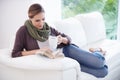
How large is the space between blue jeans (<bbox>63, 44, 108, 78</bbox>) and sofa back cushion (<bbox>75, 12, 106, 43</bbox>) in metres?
1.10

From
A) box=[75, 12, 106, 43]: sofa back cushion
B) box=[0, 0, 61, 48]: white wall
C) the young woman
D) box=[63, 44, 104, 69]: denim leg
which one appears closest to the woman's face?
the young woman

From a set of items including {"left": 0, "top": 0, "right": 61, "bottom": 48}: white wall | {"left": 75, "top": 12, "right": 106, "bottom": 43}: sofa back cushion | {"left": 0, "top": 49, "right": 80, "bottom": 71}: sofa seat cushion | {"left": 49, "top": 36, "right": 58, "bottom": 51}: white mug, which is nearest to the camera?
{"left": 0, "top": 49, "right": 80, "bottom": 71}: sofa seat cushion

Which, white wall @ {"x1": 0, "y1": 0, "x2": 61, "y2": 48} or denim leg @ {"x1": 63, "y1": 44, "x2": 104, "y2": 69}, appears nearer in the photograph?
denim leg @ {"x1": 63, "y1": 44, "x2": 104, "y2": 69}

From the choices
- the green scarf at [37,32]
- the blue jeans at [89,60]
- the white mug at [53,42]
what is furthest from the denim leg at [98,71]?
the green scarf at [37,32]

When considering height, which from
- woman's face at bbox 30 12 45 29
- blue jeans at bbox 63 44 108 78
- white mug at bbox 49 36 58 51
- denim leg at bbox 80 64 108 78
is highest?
woman's face at bbox 30 12 45 29

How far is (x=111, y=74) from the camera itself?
9.22 ft

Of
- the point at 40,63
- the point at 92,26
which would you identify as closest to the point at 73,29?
the point at 92,26

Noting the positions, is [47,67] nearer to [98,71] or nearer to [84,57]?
[84,57]

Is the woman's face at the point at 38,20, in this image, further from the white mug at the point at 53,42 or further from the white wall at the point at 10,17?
the white wall at the point at 10,17

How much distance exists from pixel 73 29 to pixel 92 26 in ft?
1.44

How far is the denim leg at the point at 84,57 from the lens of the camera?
210 centimetres

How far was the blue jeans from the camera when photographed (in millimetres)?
2106

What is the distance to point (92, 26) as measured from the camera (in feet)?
10.9

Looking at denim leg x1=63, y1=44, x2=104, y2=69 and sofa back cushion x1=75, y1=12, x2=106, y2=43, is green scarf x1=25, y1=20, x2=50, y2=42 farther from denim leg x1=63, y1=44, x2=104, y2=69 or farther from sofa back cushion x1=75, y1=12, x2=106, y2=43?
sofa back cushion x1=75, y1=12, x2=106, y2=43
